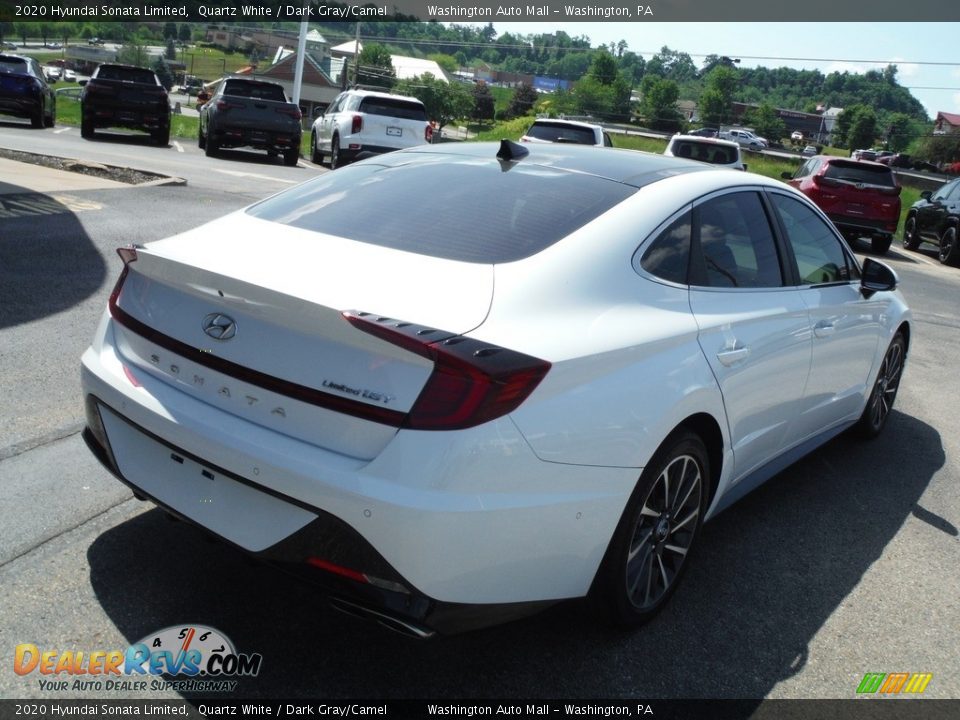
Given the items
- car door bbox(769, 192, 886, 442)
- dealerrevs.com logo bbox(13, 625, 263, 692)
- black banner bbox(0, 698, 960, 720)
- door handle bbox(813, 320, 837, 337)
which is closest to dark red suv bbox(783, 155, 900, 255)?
car door bbox(769, 192, 886, 442)

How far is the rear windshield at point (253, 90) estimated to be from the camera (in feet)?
68.9

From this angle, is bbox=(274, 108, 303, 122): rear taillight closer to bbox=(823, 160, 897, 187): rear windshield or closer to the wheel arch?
bbox=(823, 160, 897, 187): rear windshield

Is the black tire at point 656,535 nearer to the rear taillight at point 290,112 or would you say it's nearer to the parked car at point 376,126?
the parked car at point 376,126

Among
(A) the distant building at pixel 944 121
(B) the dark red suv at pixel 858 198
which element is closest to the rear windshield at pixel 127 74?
(B) the dark red suv at pixel 858 198

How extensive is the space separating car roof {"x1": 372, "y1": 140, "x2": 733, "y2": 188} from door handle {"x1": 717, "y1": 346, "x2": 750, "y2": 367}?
726mm

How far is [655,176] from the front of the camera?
383 centimetres

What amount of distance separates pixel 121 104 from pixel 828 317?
2014cm

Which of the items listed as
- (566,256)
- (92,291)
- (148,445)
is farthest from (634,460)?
(92,291)

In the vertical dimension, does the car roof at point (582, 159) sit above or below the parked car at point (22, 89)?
above

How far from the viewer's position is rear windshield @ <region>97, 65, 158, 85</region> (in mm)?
21667

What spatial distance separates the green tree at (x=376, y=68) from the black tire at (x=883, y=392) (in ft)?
312

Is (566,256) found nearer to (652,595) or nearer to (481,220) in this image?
(481,220)

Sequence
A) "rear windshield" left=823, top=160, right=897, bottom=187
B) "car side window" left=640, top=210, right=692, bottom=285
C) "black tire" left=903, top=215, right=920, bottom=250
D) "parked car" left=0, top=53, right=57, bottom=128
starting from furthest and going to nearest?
"parked car" left=0, top=53, right=57, bottom=128
"black tire" left=903, top=215, right=920, bottom=250
"rear windshield" left=823, top=160, right=897, bottom=187
"car side window" left=640, top=210, right=692, bottom=285

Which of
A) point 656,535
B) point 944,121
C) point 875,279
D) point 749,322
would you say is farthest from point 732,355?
point 944,121
